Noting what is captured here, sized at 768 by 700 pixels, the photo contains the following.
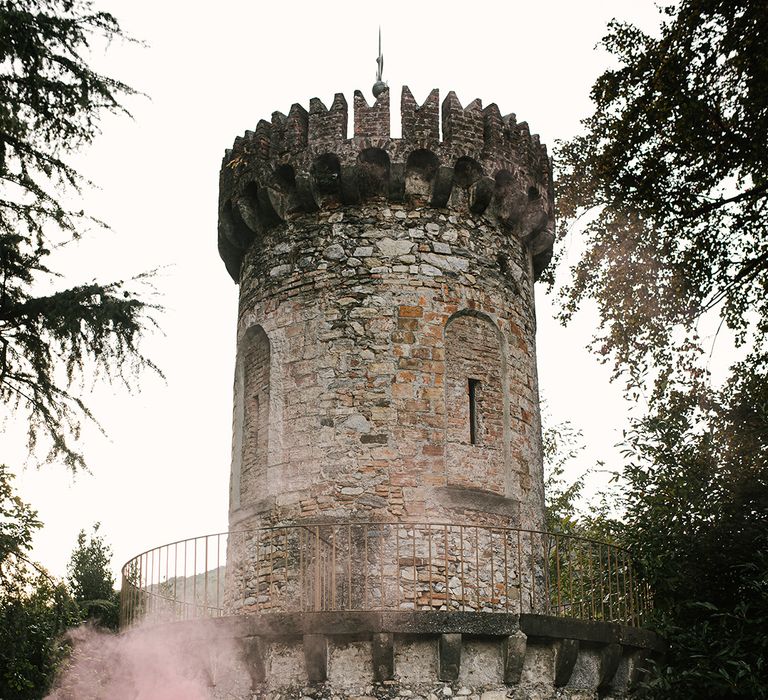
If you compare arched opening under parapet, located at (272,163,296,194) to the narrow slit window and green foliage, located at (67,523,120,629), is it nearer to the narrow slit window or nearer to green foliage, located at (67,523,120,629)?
the narrow slit window

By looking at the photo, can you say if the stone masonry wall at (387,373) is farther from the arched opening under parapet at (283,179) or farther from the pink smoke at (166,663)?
the pink smoke at (166,663)

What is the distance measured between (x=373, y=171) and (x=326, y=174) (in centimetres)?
61

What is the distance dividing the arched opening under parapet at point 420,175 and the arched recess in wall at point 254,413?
2.57 meters

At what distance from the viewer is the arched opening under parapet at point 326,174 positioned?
44.5 feet

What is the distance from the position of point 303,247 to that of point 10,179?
3.96m

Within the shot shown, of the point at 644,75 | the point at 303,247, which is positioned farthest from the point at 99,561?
the point at 644,75

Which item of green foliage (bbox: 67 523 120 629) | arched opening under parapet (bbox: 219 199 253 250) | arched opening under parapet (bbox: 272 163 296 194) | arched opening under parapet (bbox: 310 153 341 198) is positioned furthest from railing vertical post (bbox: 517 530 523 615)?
green foliage (bbox: 67 523 120 629)

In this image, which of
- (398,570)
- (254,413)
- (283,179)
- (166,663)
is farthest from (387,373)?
(166,663)

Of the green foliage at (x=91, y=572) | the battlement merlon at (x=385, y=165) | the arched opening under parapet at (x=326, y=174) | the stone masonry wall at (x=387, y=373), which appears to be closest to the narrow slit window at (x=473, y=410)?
the stone masonry wall at (x=387, y=373)

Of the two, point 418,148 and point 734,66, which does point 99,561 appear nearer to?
point 418,148

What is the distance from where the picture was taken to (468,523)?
40.7 ft

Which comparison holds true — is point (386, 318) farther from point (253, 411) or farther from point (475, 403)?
point (253, 411)

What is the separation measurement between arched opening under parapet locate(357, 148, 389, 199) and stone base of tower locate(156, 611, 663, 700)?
5.39 metres

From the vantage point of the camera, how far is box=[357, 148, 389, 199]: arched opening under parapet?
13453 millimetres
